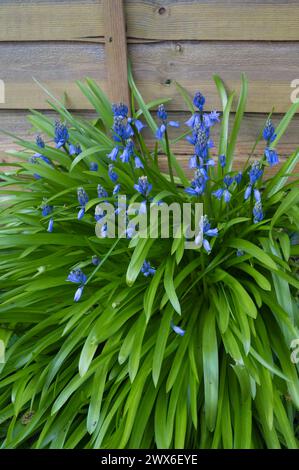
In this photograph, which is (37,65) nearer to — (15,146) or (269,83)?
(15,146)

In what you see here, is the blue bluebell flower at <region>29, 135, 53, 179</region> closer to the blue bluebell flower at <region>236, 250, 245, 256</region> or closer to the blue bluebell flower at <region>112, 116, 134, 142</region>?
the blue bluebell flower at <region>112, 116, 134, 142</region>

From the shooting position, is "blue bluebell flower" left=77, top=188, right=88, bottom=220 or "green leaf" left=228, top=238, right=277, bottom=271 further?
"blue bluebell flower" left=77, top=188, right=88, bottom=220

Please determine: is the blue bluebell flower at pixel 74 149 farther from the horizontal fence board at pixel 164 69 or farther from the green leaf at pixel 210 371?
the green leaf at pixel 210 371

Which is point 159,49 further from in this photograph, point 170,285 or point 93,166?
point 170,285

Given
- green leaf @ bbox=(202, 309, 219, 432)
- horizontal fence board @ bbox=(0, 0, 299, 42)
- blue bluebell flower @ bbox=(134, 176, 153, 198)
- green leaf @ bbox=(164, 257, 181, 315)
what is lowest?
green leaf @ bbox=(202, 309, 219, 432)

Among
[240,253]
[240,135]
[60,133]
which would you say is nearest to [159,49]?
[240,135]

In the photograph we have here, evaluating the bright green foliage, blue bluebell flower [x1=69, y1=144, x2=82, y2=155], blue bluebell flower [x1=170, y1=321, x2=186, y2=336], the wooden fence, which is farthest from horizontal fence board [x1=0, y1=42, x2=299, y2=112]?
blue bluebell flower [x1=170, y1=321, x2=186, y2=336]
